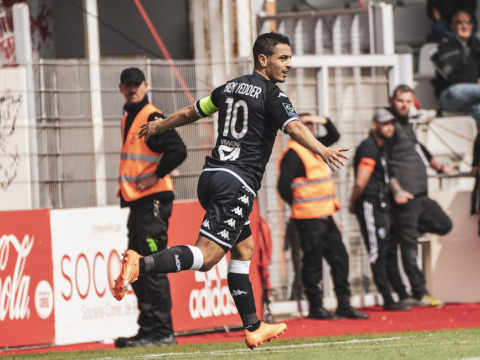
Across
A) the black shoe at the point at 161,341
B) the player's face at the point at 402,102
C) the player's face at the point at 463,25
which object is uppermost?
the player's face at the point at 463,25

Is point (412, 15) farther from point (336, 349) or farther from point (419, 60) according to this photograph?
point (336, 349)

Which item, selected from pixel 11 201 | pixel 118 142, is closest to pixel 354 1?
pixel 118 142

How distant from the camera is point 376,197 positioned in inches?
491

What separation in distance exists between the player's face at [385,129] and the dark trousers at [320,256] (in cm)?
116

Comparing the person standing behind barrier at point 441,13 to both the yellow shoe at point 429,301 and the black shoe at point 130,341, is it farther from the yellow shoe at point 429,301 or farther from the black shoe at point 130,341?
the black shoe at point 130,341

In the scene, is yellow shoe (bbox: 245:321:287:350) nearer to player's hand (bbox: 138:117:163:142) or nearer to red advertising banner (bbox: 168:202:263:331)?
player's hand (bbox: 138:117:163:142)

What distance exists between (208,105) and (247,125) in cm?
43

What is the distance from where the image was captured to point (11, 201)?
35.1ft

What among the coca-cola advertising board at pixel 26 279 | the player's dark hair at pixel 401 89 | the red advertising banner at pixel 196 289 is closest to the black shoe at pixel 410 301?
the red advertising banner at pixel 196 289

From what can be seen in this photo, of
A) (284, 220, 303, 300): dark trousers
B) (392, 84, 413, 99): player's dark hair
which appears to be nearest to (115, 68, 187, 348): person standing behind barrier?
(284, 220, 303, 300): dark trousers

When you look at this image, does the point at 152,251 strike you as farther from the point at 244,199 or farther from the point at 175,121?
the point at 244,199

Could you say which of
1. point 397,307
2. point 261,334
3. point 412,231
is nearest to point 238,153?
point 261,334

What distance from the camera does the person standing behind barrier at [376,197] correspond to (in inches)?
487

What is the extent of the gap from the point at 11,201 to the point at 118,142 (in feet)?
4.30
